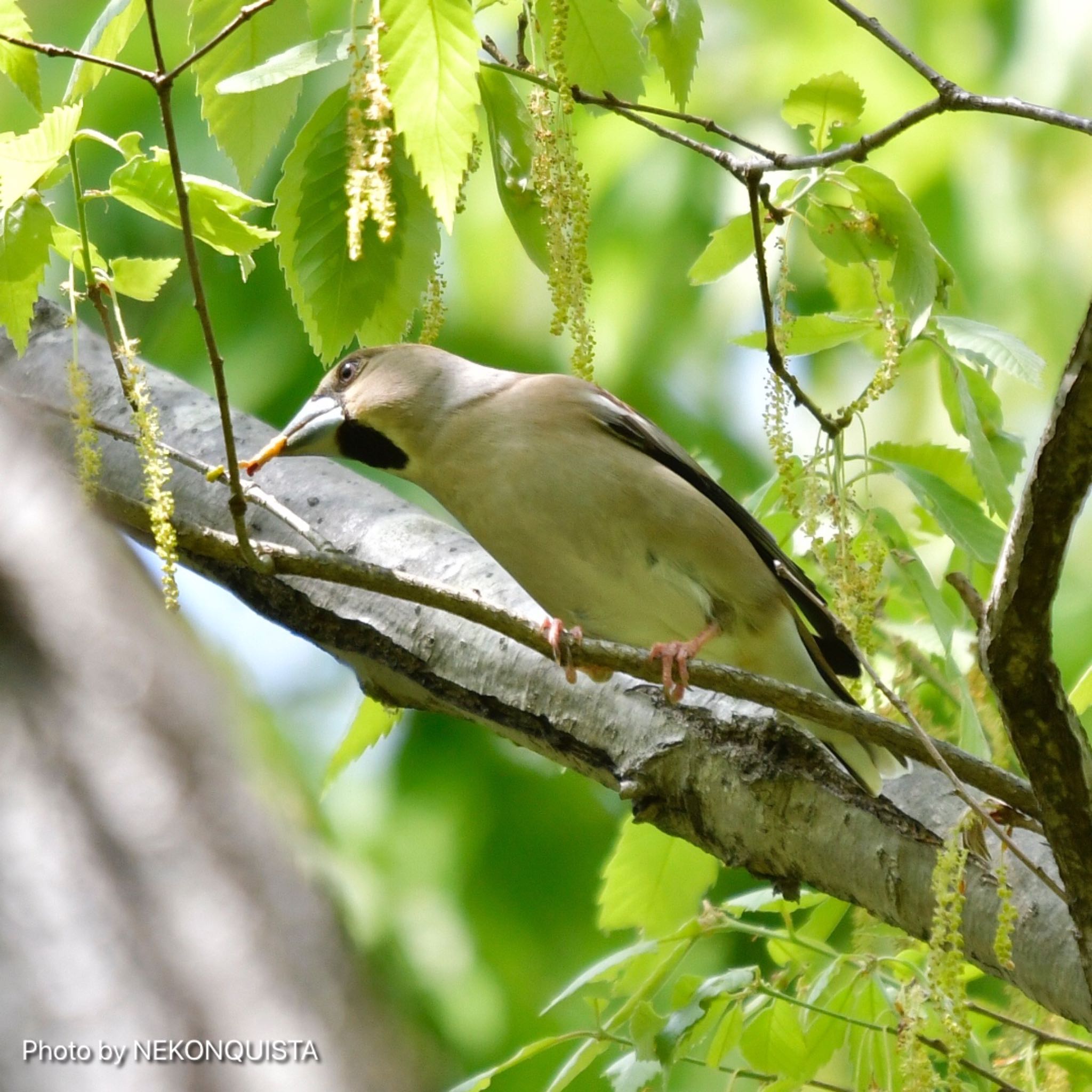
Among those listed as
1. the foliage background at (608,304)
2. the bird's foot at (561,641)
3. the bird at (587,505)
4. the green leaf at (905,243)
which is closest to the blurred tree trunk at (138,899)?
the bird's foot at (561,641)

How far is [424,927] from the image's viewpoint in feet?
22.0

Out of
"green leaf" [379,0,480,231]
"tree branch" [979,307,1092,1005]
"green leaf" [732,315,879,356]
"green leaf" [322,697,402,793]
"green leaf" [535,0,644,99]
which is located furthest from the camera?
"green leaf" [322,697,402,793]

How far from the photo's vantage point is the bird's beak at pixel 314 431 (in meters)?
A: 4.16

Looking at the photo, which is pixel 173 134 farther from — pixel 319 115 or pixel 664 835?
pixel 664 835

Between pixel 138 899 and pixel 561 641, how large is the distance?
158cm

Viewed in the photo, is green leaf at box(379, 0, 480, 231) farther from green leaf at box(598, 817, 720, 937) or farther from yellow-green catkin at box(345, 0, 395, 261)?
green leaf at box(598, 817, 720, 937)

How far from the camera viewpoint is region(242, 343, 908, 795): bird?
13.8 feet

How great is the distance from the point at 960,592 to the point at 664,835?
124 cm

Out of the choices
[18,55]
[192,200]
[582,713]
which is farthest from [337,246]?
[582,713]

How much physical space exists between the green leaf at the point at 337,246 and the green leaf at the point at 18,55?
51cm

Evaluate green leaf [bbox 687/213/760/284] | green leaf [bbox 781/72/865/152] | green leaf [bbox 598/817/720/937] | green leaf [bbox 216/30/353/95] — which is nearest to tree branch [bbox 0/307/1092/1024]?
green leaf [bbox 598/817/720/937]

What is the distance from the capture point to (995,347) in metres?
3.12

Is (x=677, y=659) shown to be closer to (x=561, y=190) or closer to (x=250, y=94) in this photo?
(x=561, y=190)

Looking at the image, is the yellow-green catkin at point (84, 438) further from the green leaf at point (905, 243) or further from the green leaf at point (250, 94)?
the green leaf at point (905, 243)
